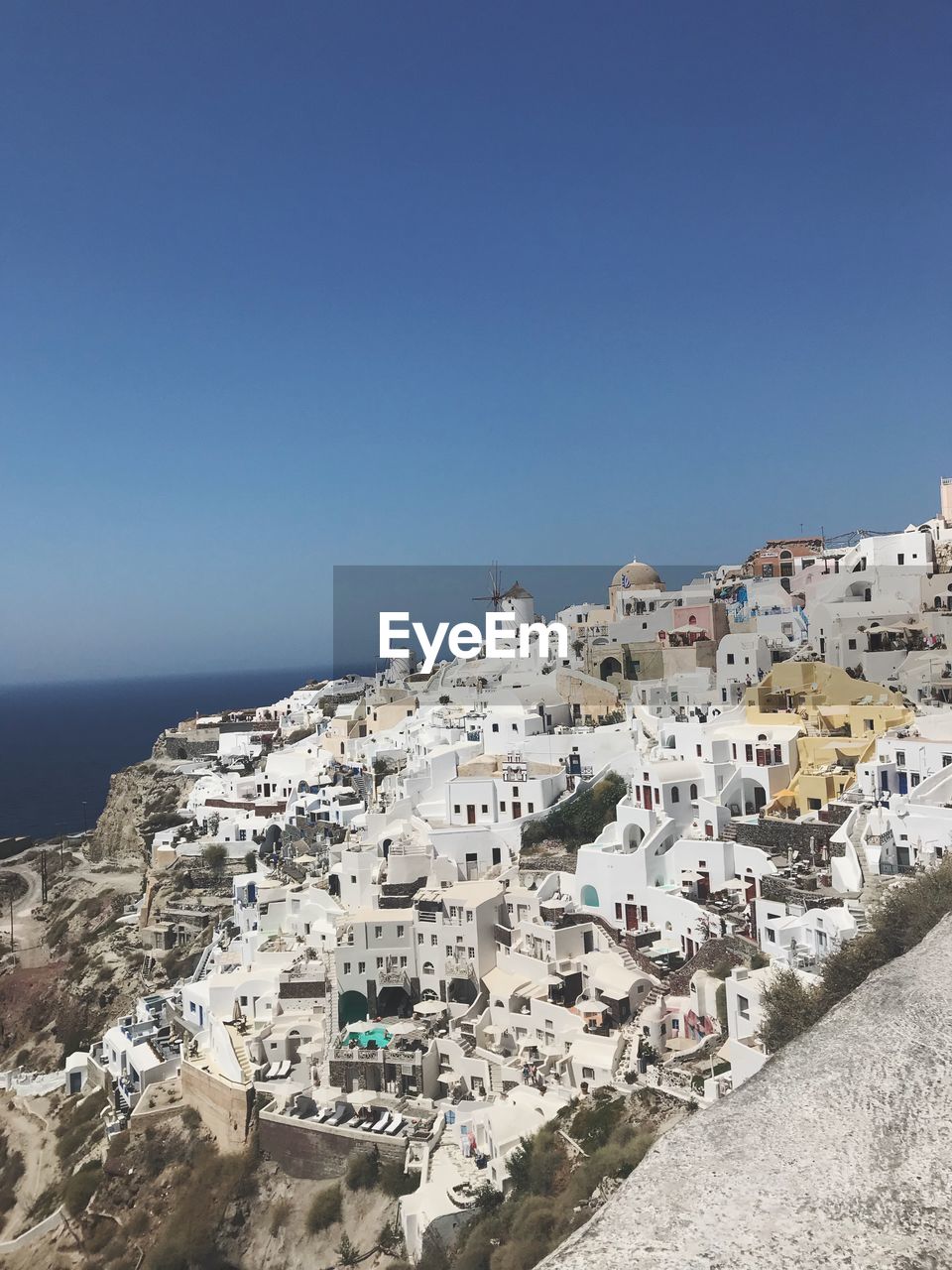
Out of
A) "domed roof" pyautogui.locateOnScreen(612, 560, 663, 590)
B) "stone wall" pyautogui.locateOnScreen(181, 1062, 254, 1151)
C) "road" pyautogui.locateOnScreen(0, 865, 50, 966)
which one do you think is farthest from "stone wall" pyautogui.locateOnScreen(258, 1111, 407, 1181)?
"domed roof" pyautogui.locateOnScreen(612, 560, 663, 590)

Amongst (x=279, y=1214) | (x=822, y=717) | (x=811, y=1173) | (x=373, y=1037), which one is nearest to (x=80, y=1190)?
(x=279, y=1214)

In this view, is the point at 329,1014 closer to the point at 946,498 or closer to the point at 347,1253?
the point at 347,1253

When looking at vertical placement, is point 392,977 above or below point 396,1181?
above

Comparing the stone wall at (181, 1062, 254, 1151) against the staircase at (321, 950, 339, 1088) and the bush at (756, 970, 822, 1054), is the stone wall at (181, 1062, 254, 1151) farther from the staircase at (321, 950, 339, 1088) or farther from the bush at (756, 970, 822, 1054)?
the bush at (756, 970, 822, 1054)

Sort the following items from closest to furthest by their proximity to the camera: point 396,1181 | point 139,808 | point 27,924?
1. point 396,1181
2. point 27,924
3. point 139,808

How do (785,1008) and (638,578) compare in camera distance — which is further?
(638,578)

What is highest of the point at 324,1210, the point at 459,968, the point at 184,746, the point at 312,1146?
the point at 184,746

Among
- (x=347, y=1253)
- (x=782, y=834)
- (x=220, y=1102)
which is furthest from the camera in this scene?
(x=220, y=1102)
